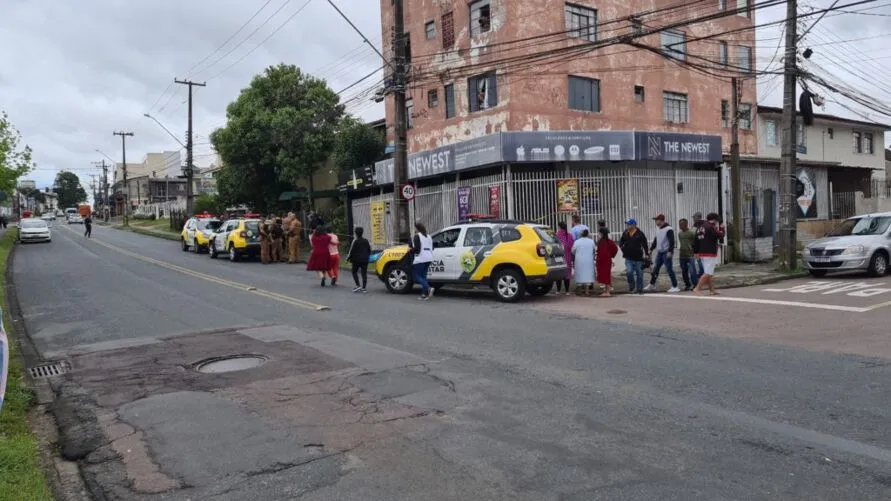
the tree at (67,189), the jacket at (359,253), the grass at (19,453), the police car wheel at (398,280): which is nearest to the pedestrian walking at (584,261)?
the police car wheel at (398,280)

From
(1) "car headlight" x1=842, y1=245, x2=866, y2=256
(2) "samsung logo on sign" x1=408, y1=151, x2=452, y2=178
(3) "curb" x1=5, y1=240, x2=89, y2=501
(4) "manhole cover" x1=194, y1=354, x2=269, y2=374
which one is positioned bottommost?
(3) "curb" x1=5, y1=240, x2=89, y2=501

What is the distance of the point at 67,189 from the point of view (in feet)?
432

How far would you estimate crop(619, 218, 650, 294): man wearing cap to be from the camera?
1462 centimetres

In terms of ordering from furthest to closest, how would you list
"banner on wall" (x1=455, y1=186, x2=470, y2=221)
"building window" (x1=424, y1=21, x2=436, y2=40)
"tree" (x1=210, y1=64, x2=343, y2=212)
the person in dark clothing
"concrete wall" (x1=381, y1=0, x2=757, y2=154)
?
"tree" (x1=210, y1=64, x2=343, y2=212) < "building window" (x1=424, y1=21, x2=436, y2=40) < "concrete wall" (x1=381, y1=0, x2=757, y2=154) < "banner on wall" (x1=455, y1=186, x2=470, y2=221) < the person in dark clothing

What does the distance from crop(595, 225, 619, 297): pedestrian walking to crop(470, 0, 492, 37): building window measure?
14.6 metres

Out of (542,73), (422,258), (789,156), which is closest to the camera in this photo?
(422,258)

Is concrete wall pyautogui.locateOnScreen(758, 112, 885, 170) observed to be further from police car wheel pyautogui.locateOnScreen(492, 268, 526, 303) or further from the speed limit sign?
police car wheel pyautogui.locateOnScreen(492, 268, 526, 303)

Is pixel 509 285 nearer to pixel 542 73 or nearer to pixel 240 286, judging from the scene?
pixel 240 286

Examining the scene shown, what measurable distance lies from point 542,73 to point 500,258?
47.6 ft

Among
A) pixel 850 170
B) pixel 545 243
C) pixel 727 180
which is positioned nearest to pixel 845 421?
pixel 545 243

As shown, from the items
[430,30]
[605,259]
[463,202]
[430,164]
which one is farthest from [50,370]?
[430,30]

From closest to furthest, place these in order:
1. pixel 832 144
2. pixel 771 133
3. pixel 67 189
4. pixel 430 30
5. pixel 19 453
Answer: pixel 19 453, pixel 430 30, pixel 771 133, pixel 832 144, pixel 67 189

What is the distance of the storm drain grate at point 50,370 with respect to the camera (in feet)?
26.8

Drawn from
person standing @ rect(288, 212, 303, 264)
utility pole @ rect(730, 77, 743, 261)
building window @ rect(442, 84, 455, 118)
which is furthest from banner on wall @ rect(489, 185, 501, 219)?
building window @ rect(442, 84, 455, 118)
